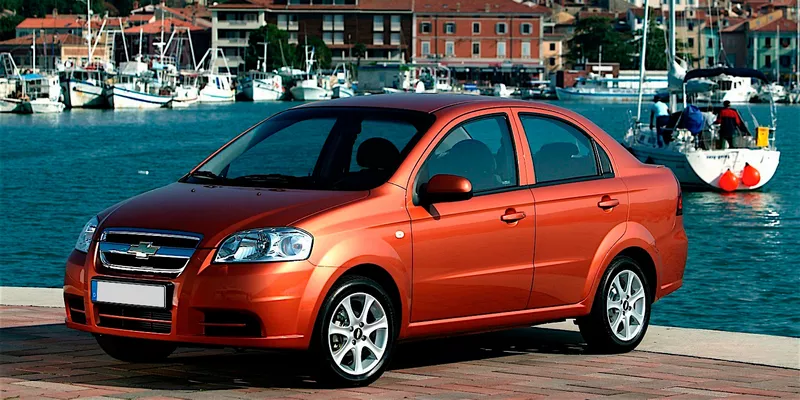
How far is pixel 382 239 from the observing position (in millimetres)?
7762

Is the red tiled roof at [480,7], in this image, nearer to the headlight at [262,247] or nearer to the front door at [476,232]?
the front door at [476,232]

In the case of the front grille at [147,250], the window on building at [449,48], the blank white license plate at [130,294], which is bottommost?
the blank white license plate at [130,294]

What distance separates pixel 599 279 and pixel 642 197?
0.70 m

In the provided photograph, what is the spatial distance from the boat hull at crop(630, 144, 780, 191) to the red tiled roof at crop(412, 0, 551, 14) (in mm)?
136416

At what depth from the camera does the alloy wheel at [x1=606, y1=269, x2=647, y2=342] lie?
30.5ft

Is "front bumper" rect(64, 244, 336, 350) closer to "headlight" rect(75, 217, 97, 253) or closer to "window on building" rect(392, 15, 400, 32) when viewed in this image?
"headlight" rect(75, 217, 97, 253)

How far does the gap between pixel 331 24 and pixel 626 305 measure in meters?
174

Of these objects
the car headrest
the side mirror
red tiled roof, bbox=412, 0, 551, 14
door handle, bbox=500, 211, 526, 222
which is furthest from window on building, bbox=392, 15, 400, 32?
the side mirror

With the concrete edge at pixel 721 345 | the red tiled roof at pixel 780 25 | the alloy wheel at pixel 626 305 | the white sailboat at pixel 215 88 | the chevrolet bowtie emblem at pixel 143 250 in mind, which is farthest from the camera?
the red tiled roof at pixel 780 25

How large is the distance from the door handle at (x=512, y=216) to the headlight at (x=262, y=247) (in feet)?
5.11

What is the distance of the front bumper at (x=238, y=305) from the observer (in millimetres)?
7273

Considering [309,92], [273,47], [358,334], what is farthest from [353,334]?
[273,47]

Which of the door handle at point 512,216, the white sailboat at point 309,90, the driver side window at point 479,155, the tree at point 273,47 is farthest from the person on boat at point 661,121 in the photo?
the tree at point 273,47

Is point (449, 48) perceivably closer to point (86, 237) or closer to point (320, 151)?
point (320, 151)
